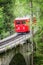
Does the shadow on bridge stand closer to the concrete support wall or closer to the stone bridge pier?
the stone bridge pier

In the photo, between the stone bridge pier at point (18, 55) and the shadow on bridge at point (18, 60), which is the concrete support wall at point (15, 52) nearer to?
the stone bridge pier at point (18, 55)

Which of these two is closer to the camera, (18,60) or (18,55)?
(18,55)

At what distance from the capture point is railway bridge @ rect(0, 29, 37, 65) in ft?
74.6

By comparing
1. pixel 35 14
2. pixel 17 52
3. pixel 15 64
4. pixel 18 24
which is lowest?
pixel 15 64

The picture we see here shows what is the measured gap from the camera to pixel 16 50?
25703 millimetres

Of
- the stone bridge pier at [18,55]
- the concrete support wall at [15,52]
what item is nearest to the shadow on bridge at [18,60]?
the stone bridge pier at [18,55]

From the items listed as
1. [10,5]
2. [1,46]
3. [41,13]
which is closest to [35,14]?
[41,13]

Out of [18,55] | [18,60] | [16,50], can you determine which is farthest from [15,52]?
[18,60]

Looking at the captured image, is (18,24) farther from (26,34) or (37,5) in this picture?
(37,5)

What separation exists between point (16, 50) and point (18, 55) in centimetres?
146

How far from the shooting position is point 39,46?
67.4ft

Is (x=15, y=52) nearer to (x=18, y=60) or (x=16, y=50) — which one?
(x=16, y=50)

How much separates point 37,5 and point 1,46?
5515 millimetres

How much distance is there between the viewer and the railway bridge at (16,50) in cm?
2274
